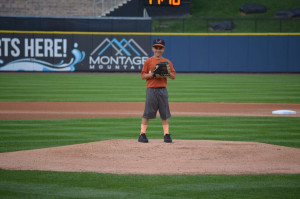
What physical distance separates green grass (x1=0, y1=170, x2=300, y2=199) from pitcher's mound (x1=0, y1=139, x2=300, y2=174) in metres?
0.31

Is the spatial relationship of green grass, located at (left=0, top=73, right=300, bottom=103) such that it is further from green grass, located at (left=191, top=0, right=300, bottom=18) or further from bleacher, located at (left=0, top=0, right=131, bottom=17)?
green grass, located at (left=191, top=0, right=300, bottom=18)

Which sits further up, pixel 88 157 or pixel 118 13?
pixel 118 13

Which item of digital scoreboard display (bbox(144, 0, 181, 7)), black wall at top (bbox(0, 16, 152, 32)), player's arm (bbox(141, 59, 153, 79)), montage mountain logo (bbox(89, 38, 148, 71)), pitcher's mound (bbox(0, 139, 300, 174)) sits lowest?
pitcher's mound (bbox(0, 139, 300, 174))

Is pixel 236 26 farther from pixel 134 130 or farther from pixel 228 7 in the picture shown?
pixel 134 130

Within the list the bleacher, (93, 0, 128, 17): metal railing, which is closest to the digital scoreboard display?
the bleacher

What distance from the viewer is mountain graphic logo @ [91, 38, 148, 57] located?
3300 cm

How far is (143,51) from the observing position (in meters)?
33.2

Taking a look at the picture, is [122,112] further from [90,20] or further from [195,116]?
[90,20]

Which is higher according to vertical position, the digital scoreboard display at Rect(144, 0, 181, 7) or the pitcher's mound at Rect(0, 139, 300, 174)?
the digital scoreboard display at Rect(144, 0, 181, 7)

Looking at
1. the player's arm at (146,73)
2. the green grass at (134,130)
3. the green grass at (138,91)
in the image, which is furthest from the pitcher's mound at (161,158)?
the green grass at (138,91)

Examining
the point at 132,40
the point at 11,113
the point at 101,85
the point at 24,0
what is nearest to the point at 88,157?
the point at 11,113

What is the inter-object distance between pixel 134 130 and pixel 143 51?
2291 centimetres

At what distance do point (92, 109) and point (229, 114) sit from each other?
384 cm

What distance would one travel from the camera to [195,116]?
43.8 ft
